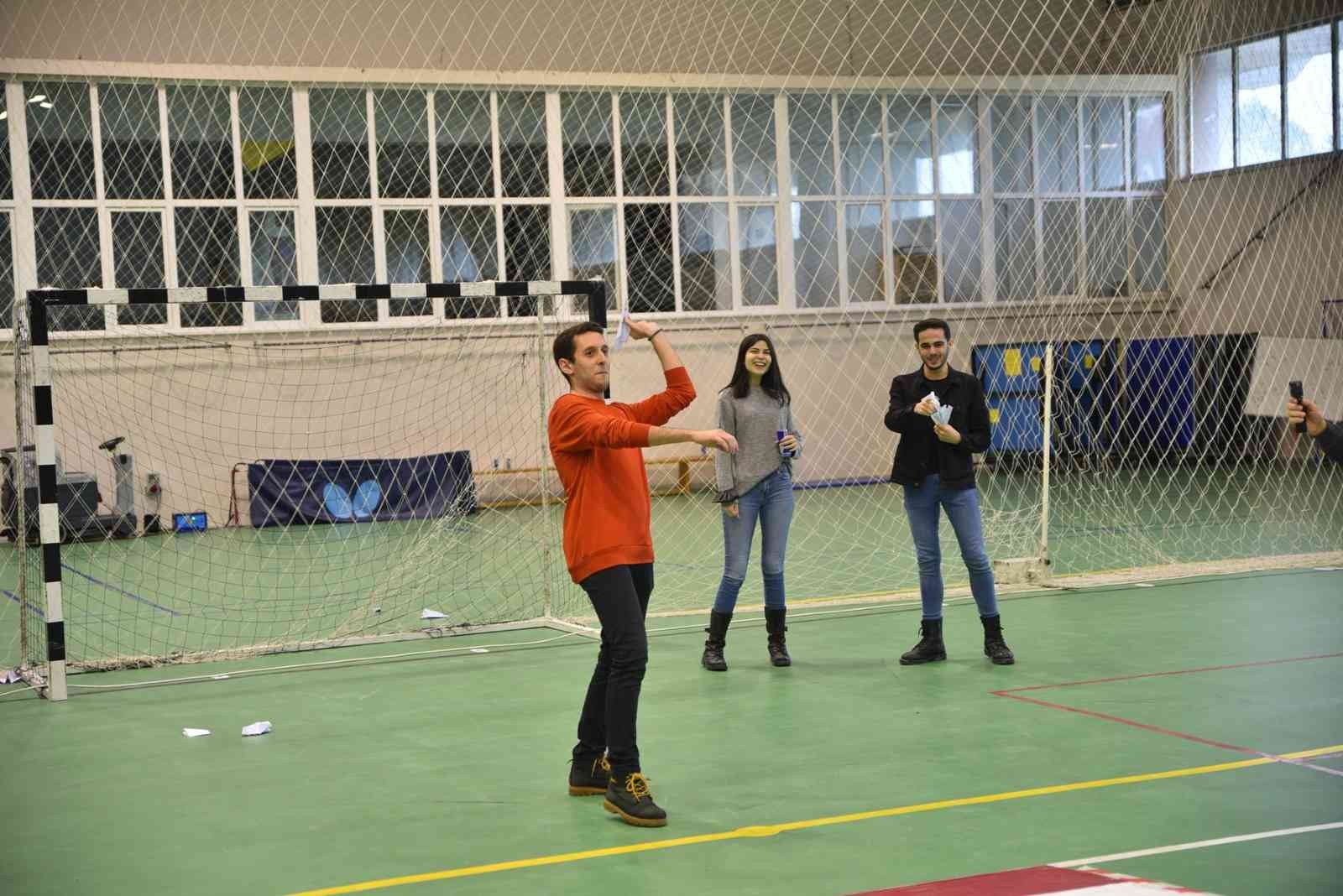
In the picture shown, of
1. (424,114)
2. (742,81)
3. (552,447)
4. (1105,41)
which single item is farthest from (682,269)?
(552,447)

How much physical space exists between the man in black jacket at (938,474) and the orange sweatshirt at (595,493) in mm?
2616

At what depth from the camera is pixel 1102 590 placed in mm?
9727

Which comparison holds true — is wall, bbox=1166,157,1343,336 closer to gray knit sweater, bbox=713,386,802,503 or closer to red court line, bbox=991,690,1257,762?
gray knit sweater, bbox=713,386,802,503

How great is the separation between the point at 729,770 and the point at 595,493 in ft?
4.32

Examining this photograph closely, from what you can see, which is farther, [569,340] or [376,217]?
[376,217]

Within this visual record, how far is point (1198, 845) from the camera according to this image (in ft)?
14.1

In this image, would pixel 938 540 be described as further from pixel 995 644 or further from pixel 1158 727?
pixel 1158 727

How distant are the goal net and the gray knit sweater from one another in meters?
5.83

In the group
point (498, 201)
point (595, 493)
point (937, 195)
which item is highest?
point (937, 195)

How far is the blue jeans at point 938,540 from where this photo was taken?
7.21 metres

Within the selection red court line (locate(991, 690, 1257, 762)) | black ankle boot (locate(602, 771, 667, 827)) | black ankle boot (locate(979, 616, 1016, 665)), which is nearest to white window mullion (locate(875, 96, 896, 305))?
black ankle boot (locate(979, 616, 1016, 665))

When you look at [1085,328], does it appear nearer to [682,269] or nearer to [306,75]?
[682,269]

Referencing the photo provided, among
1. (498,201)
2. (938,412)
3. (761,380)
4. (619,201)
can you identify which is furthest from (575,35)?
(938,412)

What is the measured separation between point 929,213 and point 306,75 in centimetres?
917
